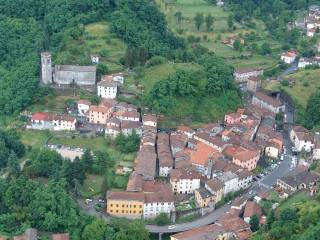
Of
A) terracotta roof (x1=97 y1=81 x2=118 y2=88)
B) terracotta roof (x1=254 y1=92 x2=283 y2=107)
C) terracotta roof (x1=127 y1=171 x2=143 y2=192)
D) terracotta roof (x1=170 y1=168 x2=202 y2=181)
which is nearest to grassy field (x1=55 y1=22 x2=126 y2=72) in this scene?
terracotta roof (x1=97 y1=81 x2=118 y2=88)

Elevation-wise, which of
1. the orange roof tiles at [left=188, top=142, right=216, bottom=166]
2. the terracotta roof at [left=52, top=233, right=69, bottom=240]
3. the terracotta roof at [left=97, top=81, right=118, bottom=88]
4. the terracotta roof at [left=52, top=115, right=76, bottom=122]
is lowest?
the terracotta roof at [left=52, top=233, right=69, bottom=240]

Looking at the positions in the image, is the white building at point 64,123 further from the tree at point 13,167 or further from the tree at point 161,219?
the tree at point 161,219

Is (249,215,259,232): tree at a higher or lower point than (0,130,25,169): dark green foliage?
lower

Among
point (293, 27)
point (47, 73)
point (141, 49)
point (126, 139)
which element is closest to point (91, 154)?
point (126, 139)

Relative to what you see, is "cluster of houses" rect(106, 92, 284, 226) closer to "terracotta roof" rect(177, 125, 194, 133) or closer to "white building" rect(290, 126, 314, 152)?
"terracotta roof" rect(177, 125, 194, 133)

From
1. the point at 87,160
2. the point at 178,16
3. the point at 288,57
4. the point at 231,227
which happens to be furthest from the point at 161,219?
the point at 178,16
